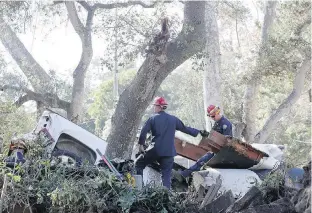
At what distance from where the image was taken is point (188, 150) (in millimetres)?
9359

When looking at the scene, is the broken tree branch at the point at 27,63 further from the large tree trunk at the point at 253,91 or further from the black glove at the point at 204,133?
the black glove at the point at 204,133

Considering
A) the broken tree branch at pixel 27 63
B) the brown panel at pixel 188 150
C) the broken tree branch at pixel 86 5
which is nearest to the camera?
the brown panel at pixel 188 150

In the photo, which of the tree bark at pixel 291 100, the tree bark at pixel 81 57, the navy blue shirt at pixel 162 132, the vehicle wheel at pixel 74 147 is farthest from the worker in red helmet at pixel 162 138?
the tree bark at pixel 291 100

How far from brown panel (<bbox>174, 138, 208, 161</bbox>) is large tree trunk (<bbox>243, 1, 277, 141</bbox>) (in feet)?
31.7

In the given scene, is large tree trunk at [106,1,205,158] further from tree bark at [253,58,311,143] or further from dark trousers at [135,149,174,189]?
tree bark at [253,58,311,143]

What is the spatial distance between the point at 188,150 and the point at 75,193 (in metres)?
4.08

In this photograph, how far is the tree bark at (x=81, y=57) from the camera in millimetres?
17547

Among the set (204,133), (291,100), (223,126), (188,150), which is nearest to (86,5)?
(291,100)

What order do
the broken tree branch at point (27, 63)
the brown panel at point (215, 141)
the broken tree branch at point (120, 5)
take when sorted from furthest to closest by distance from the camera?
the broken tree branch at point (120, 5) → the broken tree branch at point (27, 63) → the brown panel at point (215, 141)

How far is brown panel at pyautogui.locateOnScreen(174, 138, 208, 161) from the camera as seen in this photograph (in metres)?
9.32

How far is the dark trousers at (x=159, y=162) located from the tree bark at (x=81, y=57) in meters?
9.50

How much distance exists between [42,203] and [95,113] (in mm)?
32166

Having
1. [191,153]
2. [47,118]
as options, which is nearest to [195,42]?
[191,153]

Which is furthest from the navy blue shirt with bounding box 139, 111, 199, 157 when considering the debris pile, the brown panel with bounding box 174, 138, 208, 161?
the debris pile
